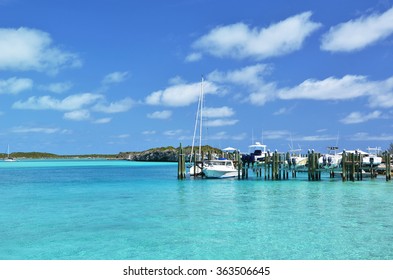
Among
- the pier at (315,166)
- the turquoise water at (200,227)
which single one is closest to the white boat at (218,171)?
the pier at (315,166)

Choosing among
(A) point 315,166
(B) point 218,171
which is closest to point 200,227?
(A) point 315,166

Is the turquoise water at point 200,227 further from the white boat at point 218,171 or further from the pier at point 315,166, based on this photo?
the white boat at point 218,171

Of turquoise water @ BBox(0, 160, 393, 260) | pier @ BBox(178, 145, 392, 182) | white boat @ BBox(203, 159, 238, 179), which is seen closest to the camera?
turquoise water @ BBox(0, 160, 393, 260)

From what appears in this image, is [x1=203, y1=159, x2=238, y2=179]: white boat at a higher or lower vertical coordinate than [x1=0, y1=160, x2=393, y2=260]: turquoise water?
higher

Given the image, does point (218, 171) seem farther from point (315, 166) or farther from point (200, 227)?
point (200, 227)

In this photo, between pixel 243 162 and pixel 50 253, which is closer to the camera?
pixel 50 253

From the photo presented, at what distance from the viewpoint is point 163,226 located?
20.2m

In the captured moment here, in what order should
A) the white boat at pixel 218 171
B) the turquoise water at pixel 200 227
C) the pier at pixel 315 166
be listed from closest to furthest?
1. the turquoise water at pixel 200 227
2. the pier at pixel 315 166
3. the white boat at pixel 218 171

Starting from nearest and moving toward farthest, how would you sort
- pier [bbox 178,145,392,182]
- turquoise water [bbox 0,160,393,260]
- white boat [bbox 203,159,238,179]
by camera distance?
turquoise water [bbox 0,160,393,260] < pier [bbox 178,145,392,182] < white boat [bbox 203,159,238,179]

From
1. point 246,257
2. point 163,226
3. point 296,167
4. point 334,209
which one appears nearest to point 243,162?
point 296,167

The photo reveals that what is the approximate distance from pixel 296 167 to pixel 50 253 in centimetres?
4295

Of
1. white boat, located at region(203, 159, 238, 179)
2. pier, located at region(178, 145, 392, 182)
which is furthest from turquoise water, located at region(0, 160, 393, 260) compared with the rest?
white boat, located at region(203, 159, 238, 179)

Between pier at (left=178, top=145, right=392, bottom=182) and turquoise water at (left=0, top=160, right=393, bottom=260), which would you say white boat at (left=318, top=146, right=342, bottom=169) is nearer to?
pier at (left=178, top=145, right=392, bottom=182)
